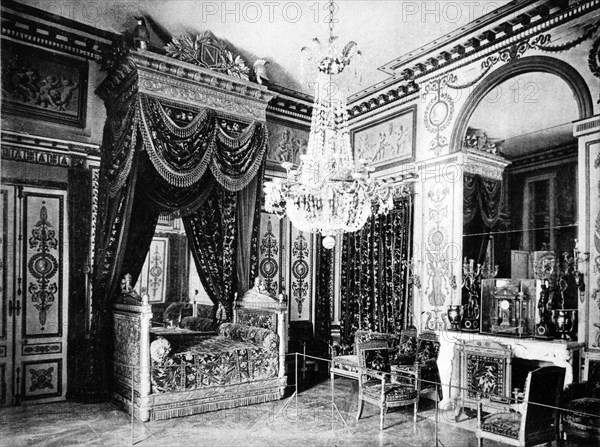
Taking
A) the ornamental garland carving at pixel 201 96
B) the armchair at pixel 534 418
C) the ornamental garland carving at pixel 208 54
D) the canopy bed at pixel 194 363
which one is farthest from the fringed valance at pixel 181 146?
the armchair at pixel 534 418

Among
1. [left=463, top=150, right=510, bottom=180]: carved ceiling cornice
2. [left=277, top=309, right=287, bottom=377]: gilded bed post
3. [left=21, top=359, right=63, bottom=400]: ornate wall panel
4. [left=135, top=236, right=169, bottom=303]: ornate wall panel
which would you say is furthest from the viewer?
[left=135, top=236, right=169, bottom=303]: ornate wall panel

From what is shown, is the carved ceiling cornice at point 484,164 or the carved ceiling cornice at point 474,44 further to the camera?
the carved ceiling cornice at point 484,164

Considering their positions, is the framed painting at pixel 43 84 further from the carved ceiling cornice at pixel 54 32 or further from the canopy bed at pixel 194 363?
the canopy bed at pixel 194 363

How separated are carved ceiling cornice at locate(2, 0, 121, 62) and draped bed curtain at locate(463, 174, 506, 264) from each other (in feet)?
14.5

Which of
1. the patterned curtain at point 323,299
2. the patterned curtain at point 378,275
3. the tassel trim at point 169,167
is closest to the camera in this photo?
the tassel trim at point 169,167

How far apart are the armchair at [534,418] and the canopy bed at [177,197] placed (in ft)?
8.67

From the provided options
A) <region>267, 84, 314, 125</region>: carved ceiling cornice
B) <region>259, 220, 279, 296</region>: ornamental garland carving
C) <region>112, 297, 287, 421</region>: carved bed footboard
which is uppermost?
<region>267, 84, 314, 125</region>: carved ceiling cornice

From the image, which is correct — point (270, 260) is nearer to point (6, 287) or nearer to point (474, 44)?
point (6, 287)

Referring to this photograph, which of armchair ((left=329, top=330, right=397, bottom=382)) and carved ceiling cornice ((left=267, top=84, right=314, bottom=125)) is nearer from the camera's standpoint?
armchair ((left=329, top=330, right=397, bottom=382))

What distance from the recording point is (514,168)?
23.0ft

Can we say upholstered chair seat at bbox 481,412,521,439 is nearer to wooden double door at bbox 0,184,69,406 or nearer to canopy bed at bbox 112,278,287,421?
canopy bed at bbox 112,278,287,421

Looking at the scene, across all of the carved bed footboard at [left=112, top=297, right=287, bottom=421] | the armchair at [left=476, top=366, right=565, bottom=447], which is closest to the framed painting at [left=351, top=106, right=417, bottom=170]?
the carved bed footboard at [left=112, top=297, right=287, bottom=421]

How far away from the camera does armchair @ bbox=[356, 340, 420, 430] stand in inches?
177

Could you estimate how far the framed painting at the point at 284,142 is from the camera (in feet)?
23.4
